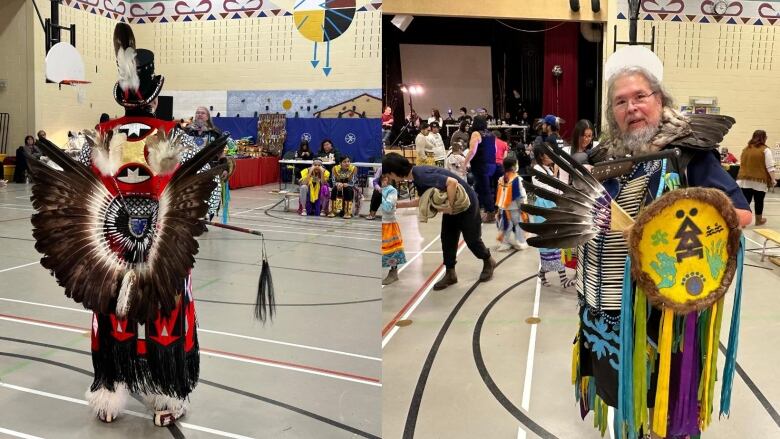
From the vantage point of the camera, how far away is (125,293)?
1721 mm

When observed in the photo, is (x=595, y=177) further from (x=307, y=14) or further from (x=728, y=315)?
(x=307, y=14)

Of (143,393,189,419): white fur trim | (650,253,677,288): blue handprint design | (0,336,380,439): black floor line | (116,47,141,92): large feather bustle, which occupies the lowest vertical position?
(0,336,380,439): black floor line

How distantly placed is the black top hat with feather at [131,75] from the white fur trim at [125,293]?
0.50 m

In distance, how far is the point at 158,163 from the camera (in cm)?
175

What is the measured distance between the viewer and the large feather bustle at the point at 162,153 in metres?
1.74

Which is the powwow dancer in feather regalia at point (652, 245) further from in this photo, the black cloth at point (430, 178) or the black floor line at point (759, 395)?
the black cloth at point (430, 178)

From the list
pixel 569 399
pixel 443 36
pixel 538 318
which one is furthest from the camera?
pixel 443 36

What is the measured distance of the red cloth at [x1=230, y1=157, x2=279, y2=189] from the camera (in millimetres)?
9219

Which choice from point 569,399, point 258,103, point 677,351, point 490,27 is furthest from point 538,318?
point 490,27

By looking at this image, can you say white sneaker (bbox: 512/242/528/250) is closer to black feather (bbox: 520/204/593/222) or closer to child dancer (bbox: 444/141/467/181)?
child dancer (bbox: 444/141/467/181)

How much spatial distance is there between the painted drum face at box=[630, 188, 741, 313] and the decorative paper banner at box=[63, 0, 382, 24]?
1919mm

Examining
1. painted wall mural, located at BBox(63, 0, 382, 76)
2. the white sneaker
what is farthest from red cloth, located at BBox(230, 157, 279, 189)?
the white sneaker

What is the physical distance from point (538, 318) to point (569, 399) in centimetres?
95

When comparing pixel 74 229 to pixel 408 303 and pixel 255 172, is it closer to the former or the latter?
pixel 408 303
